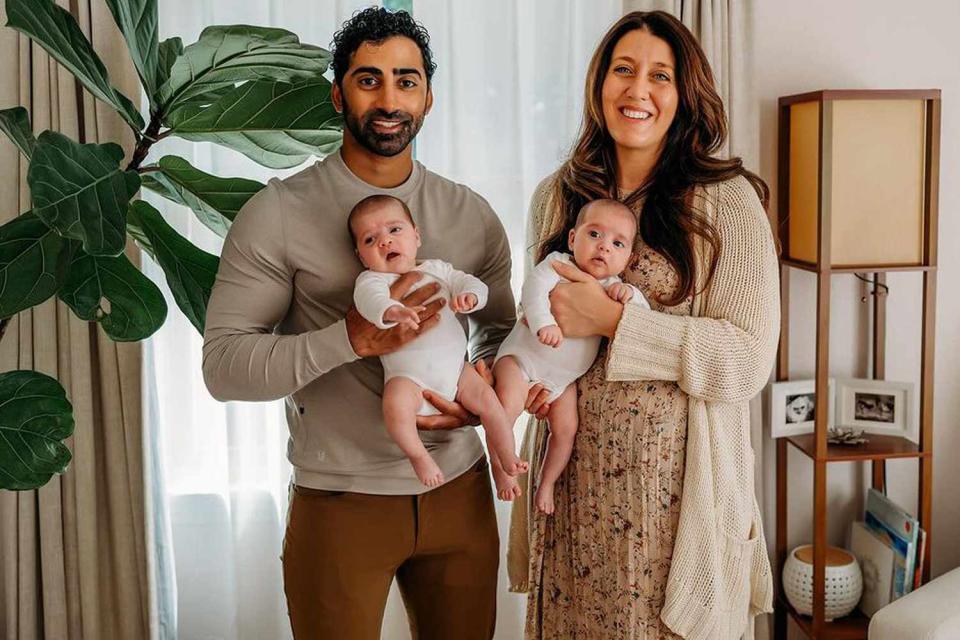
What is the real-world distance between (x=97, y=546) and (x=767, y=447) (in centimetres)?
196

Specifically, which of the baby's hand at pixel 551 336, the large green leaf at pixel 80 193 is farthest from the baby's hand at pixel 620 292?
the large green leaf at pixel 80 193

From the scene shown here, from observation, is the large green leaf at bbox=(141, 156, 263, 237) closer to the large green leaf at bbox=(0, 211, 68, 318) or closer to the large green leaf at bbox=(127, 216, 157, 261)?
the large green leaf at bbox=(127, 216, 157, 261)

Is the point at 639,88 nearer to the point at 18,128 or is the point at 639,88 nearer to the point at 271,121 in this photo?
the point at 271,121

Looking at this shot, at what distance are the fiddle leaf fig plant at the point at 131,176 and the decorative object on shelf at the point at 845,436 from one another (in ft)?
5.34

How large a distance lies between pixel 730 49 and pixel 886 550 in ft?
4.76

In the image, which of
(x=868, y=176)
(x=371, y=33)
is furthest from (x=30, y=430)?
(x=868, y=176)

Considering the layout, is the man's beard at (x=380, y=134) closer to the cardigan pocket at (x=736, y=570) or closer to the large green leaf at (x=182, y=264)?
the large green leaf at (x=182, y=264)

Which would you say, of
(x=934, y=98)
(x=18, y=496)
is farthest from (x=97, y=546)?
(x=934, y=98)

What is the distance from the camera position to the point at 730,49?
2475 millimetres

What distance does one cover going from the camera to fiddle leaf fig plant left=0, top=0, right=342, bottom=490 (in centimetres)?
152

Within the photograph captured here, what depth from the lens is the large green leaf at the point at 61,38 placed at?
5.08ft

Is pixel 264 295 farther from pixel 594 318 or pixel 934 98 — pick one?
pixel 934 98

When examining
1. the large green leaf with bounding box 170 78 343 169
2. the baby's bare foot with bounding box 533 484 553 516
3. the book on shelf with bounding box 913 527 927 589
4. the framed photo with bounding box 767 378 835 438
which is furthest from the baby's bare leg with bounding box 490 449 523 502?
the book on shelf with bounding box 913 527 927 589

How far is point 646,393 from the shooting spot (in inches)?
65.2
